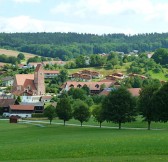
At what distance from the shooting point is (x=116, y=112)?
165 feet

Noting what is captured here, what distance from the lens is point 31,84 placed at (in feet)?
383

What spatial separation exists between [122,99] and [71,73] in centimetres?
9914

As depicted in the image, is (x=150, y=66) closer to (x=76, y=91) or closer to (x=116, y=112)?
(x=76, y=91)

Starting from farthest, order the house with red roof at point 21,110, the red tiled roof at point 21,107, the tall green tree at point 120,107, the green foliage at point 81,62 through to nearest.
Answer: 1. the green foliage at point 81,62
2. the red tiled roof at point 21,107
3. the house with red roof at point 21,110
4. the tall green tree at point 120,107

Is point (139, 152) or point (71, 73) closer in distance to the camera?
point (139, 152)

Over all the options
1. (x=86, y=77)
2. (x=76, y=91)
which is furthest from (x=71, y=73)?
(x=76, y=91)

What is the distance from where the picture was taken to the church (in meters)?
113

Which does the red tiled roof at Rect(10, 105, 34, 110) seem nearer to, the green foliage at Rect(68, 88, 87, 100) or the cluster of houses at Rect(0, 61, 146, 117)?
the cluster of houses at Rect(0, 61, 146, 117)

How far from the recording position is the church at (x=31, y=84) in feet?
372

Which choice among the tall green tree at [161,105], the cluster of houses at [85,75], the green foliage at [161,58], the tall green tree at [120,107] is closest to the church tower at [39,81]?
the cluster of houses at [85,75]

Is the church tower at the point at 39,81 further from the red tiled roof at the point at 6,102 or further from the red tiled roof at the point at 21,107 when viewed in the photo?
the red tiled roof at the point at 21,107

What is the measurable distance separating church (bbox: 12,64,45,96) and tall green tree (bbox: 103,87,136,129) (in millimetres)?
62025

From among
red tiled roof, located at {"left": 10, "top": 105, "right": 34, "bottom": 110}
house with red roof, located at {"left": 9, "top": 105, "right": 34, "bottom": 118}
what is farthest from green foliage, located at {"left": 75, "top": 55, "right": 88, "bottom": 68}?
house with red roof, located at {"left": 9, "top": 105, "right": 34, "bottom": 118}

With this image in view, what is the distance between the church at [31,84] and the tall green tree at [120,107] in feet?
203
